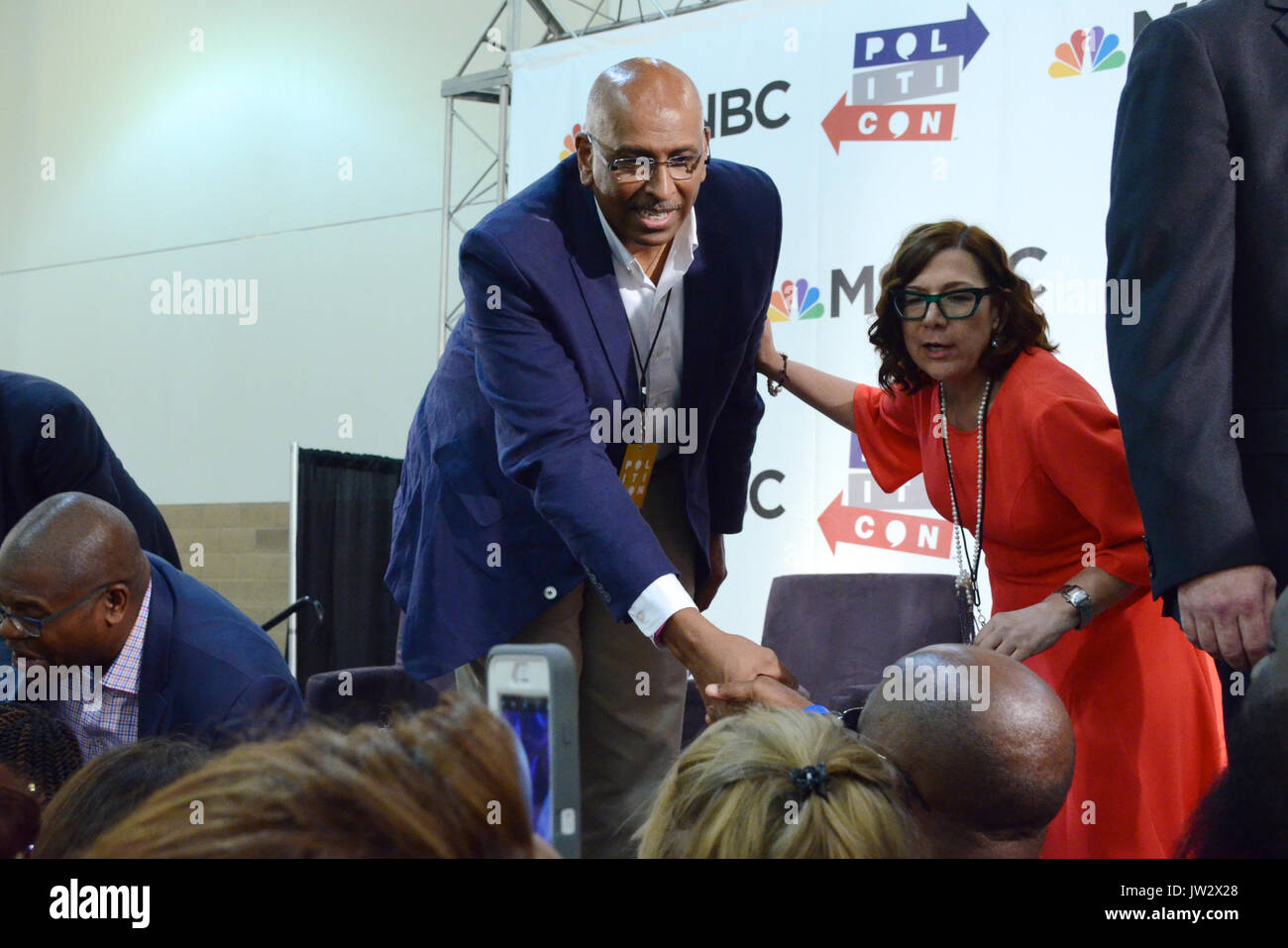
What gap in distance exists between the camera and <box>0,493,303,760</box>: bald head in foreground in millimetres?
1893

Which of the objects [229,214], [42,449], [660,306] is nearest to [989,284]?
[660,306]

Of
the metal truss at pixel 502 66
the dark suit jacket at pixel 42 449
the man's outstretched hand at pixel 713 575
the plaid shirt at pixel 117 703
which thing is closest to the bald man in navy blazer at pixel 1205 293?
the man's outstretched hand at pixel 713 575

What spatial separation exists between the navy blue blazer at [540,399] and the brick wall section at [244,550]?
581cm

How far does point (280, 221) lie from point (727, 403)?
6.46 metres

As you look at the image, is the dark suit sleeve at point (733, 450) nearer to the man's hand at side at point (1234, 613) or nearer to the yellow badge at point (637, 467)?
the yellow badge at point (637, 467)

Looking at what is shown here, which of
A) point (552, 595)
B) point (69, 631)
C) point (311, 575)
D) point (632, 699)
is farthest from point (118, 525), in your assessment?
point (311, 575)

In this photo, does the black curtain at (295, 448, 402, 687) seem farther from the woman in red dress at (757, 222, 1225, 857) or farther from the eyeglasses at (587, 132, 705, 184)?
the eyeglasses at (587, 132, 705, 184)

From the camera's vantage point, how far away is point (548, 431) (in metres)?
1.68

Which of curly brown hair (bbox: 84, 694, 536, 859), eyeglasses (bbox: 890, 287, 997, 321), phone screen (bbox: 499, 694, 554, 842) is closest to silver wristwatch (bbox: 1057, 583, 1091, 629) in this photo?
eyeglasses (bbox: 890, 287, 997, 321)

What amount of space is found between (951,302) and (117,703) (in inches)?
57.0

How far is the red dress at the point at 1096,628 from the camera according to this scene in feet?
5.54

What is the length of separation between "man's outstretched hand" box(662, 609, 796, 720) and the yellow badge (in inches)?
17.3

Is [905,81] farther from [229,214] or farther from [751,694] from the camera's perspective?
[229,214]
